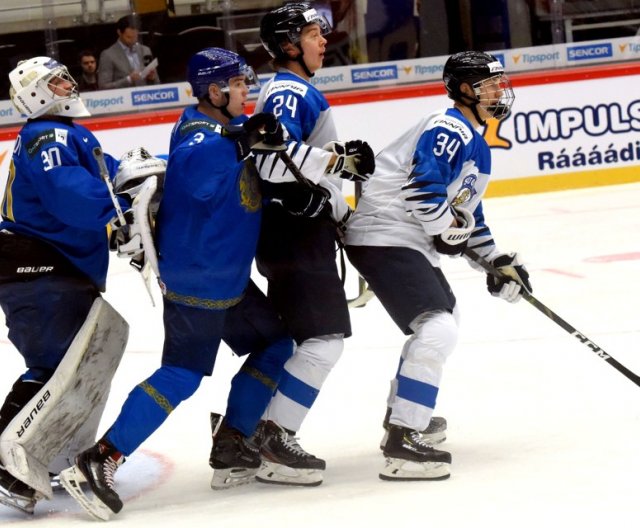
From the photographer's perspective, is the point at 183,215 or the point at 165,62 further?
the point at 165,62

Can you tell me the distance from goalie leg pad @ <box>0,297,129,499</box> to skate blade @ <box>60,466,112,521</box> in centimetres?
15

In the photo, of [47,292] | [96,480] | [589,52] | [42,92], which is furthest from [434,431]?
[589,52]

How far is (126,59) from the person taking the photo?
809 cm

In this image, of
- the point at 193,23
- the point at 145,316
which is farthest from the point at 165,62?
the point at 145,316

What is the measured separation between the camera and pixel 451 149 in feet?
10.1

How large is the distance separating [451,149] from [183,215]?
2.19ft

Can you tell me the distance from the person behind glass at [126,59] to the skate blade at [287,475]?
207 inches

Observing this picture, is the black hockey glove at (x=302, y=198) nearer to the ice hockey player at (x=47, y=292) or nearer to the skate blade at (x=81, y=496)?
the ice hockey player at (x=47, y=292)

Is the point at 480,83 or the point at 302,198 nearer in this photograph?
the point at 302,198

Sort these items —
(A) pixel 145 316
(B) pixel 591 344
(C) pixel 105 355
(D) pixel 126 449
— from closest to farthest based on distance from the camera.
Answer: (D) pixel 126 449 → (C) pixel 105 355 → (B) pixel 591 344 → (A) pixel 145 316

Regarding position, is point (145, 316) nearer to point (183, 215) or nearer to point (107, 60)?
point (183, 215)

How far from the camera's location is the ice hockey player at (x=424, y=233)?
3061mm

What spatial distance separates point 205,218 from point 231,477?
2.23 feet

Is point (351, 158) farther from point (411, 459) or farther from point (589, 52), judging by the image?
point (589, 52)
